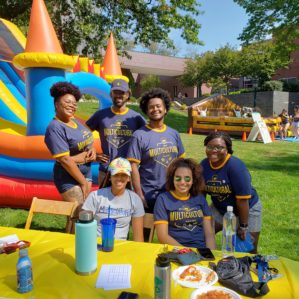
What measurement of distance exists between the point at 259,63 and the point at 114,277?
27856 millimetres

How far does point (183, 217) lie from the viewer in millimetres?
2576

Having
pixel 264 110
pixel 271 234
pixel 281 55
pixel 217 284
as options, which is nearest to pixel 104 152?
pixel 217 284

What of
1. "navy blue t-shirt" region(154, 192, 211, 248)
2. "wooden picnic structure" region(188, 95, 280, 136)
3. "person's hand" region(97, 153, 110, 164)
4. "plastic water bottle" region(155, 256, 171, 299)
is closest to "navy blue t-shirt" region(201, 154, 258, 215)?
"navy blue t-shirt" region(154, 192, 211, 248)

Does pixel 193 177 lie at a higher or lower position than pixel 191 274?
higher

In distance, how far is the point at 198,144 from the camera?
1193 centimetres

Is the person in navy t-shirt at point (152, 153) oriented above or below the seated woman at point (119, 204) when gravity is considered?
above

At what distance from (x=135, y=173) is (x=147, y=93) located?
2.55 feet

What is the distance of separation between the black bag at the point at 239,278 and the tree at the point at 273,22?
16024mm

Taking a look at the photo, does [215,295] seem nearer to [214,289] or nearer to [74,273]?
[214,289]

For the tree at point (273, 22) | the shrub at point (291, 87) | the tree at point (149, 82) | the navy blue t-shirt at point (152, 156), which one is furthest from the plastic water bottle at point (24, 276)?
the tree at point (149, 82)

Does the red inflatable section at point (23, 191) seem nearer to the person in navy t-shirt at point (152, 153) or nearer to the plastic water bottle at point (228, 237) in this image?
the person in navy t-shirt at point (152, 153)

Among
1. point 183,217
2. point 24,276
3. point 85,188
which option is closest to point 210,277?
point 183,217

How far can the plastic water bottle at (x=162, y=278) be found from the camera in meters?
1.45

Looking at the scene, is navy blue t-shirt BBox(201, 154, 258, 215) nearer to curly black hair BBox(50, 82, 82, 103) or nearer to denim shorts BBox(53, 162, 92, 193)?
denim shorts BBox(53, 162, 92, 193)
